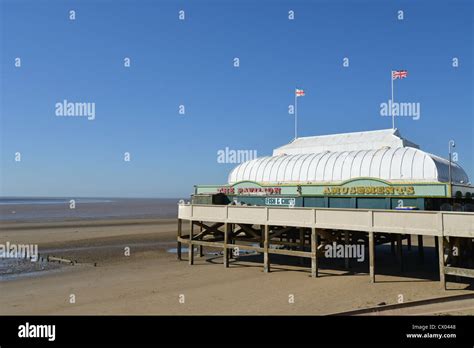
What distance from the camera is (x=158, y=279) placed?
2127 cm

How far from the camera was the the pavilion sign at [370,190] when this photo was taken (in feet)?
65.4

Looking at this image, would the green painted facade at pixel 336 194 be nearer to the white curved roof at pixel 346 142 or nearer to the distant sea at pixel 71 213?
the white curved roof at pixel 346 142

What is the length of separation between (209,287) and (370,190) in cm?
962

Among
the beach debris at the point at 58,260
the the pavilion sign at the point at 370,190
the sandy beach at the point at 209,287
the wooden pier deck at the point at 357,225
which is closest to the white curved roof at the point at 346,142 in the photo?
the the pavilion sign at the point at 370,190

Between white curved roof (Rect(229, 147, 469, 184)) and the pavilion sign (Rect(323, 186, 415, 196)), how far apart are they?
1000 mm

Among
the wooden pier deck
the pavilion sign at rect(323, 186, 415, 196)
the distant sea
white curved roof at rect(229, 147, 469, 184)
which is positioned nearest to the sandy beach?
the wooden pier deck

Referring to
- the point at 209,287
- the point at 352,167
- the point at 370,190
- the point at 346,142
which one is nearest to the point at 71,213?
the point at 346,142

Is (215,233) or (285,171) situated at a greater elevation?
(285,171)

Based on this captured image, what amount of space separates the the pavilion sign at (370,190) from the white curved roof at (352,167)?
100 cm

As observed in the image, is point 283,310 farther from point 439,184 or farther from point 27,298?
point 27,298

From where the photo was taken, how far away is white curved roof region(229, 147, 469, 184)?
2075 centimetres

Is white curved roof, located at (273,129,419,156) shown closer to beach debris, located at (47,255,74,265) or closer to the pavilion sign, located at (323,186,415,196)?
the pavilion sign, located at (323,186,415,196)
